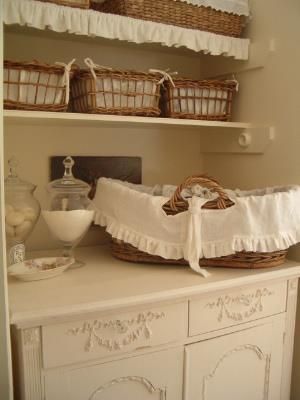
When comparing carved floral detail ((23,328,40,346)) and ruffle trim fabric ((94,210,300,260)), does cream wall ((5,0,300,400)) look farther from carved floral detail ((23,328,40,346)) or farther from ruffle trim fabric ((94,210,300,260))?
carved floral detail ((23,328,40,346))

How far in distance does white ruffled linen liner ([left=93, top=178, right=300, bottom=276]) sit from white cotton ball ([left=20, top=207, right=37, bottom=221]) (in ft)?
0.90

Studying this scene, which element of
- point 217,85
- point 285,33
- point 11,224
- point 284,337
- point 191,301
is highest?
point 285,33

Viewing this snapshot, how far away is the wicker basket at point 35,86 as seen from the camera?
105 centimetres

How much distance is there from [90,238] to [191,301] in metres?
0.56

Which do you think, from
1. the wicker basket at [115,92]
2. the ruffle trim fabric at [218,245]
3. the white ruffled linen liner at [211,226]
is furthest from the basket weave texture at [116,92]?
the ruffle trim fabric at [218,245]

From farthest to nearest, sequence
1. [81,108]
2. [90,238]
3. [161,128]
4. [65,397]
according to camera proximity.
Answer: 1. [161,128]
2. [90,238]
3. [81,108]
4. [65,397]

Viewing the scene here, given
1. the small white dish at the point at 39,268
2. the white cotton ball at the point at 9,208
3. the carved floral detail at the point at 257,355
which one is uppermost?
→ the white cotton ball at the point at 9,208

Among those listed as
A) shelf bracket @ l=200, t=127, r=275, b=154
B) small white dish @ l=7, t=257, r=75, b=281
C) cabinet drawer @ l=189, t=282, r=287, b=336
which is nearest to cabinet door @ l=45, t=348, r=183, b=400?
cabinet drawer @ l=189, t=282, r=287, b=336

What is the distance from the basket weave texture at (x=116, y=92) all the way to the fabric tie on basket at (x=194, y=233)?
37cm

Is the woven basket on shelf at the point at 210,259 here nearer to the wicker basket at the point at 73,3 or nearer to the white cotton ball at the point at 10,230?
the white cotton ball at the point at 10,230

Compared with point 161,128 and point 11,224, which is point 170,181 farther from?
point 11,224

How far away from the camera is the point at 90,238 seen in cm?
147

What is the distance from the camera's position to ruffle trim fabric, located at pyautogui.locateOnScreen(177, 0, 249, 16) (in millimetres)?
1262

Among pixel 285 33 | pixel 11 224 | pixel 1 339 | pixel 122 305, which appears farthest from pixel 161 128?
pixel 1 339
